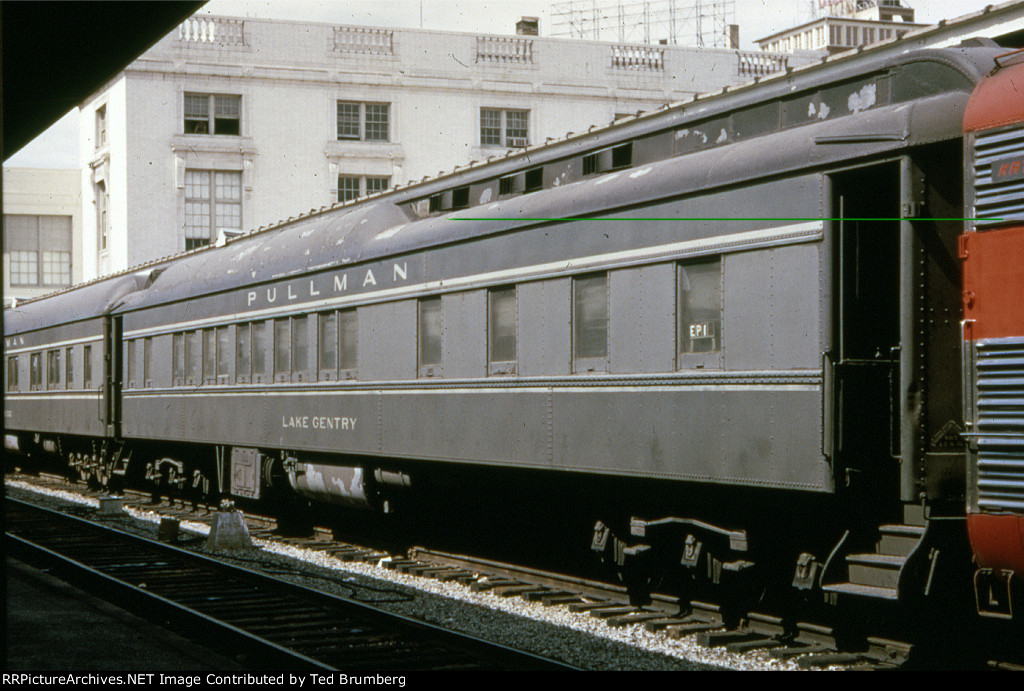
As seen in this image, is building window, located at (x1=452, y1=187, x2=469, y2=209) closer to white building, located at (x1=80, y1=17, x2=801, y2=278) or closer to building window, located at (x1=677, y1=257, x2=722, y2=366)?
building window, located at (x1=677, y1=257, x2=722, y2=366)

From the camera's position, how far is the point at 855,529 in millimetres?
7883

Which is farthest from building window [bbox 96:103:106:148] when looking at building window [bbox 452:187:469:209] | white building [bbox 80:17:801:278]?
building window [bbox 452:187:469:209]

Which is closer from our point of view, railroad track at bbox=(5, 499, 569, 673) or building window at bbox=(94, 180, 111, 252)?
railroad track at bbox=(5, 499, 569, 673)

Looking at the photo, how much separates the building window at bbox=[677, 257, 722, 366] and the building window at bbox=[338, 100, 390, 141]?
29.7 metres

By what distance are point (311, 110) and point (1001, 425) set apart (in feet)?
106

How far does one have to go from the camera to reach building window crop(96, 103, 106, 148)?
129 ft

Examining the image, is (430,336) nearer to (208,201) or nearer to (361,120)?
(361,120)

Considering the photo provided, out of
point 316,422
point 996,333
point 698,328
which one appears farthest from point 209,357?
point 996,333

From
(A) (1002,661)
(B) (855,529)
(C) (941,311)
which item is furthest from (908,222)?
(A) (1002,661)

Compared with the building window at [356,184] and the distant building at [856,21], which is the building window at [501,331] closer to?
the building window at [356,184]

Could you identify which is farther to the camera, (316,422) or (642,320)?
(316,422)

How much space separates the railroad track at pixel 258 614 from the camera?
8414 mm

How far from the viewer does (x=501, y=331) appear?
11.3 meters

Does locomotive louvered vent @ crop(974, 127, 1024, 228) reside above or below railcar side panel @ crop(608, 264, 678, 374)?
above
